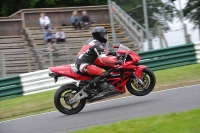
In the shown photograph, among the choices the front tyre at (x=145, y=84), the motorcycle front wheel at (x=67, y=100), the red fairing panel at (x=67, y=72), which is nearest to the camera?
the motorcycle front wheel at (x=67, y=100)

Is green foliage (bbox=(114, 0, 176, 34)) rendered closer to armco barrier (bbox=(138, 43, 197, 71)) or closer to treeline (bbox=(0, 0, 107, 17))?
armco barrier (bbox=(138, 43, 197, 71))

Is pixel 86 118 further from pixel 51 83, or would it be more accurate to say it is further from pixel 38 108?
pixel 51 83

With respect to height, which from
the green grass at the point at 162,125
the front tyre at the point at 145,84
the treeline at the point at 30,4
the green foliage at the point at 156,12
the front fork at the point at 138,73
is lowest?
the green grass at the point at 162,125

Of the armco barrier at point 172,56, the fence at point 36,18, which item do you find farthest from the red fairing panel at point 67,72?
the fence at point 36,18

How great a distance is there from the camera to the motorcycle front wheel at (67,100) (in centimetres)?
973

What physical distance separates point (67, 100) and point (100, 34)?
1623mm

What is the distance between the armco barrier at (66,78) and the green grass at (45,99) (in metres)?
0.65

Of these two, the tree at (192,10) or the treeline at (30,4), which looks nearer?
the tree at (192,10)

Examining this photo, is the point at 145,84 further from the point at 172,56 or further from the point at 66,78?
the point at 172,56

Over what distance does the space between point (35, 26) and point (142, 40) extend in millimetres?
7751

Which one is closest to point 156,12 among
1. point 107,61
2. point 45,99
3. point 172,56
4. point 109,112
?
point 172,56

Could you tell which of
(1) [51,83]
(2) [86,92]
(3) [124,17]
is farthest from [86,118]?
(3) [124,17]

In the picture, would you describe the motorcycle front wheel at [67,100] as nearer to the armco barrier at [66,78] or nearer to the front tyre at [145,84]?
the front tyre at [145,84]

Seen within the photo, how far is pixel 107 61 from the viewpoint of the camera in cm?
998
